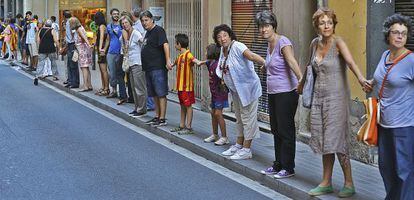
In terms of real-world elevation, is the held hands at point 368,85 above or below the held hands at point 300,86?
above

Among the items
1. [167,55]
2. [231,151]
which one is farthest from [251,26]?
[231,151]

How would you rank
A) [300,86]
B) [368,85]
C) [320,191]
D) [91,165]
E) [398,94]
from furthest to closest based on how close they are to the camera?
[91,165] < [300,86] < [320,191] < [368,85] < [398,94]

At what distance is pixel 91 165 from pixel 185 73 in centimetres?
222

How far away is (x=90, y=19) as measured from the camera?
2502 centimetres

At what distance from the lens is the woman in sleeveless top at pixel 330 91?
5.79 metres

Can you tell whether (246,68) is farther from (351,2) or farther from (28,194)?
(28,194)

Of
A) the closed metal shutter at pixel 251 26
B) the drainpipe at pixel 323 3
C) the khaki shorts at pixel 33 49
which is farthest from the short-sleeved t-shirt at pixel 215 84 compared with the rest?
the khaki shorts at pixel 33 49

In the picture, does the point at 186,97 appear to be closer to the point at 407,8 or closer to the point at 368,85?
the point at 407,8

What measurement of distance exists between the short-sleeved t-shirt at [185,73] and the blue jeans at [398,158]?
4680 millimetres

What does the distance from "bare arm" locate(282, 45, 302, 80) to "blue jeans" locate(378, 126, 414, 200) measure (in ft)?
4.89

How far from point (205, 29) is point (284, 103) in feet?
20.7

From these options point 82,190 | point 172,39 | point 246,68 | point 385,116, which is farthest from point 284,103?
point 172,39

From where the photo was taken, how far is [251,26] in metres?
11.4

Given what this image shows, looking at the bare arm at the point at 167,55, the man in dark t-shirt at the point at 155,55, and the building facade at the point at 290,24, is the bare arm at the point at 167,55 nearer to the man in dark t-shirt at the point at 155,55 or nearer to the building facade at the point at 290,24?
the man in dark t-shirt at the point at 155,55
